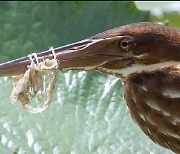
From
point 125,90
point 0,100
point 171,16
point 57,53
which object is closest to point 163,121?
point 125,90

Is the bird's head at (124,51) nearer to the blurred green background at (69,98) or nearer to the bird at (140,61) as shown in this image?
the bird at (140,61)

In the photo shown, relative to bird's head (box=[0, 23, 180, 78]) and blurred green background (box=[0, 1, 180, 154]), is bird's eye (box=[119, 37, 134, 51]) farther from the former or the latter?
blurred green background (box=[0, 1, 180, 154])

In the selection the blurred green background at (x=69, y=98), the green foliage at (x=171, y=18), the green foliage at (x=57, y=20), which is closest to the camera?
the blurred green background at (x=69, y=98)

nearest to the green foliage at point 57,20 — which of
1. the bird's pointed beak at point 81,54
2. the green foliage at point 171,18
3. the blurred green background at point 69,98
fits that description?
the blurred green background at point 69,98

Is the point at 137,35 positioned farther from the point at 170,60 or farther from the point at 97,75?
the point at 97,75

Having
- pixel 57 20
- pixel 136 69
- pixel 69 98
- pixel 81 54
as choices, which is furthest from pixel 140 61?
pixel 57 20

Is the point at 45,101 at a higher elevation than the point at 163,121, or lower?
higher

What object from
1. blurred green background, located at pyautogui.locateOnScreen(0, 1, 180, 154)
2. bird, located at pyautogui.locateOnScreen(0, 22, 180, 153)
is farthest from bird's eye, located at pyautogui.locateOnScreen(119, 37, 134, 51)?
blurred green background, located at pyautogui.locateOnScreen(0, 1, 180, 154)
